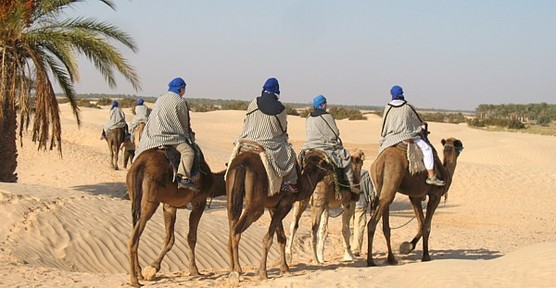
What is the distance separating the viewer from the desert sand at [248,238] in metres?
8.89

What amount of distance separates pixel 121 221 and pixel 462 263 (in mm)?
6729

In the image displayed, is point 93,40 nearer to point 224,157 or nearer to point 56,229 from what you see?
point 56,229

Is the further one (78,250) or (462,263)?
(78,250)

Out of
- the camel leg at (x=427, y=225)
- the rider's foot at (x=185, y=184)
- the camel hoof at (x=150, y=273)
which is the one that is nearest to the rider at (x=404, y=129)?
the camel leg at (x=427, y=225)

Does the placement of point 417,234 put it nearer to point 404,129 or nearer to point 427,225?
point 427,225

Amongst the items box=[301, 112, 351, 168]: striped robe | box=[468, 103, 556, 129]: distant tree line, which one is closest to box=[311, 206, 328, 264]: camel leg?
box=[301, 112, 351, 168]: striped robe

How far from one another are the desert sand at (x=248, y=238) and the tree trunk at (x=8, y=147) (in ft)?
1.70

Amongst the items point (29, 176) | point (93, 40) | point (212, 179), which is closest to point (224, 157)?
point (29, 176)

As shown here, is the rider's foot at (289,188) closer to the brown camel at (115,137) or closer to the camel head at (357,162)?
the camel head at (357,162)

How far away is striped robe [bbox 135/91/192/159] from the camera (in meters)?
9.67

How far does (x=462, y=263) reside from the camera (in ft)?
30.6

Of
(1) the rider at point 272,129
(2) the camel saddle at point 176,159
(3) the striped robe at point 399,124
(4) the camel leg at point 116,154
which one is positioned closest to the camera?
(2) the camel saddle at point 176,159

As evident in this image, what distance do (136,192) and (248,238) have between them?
210 inches

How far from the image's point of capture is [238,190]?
30.0 feet
